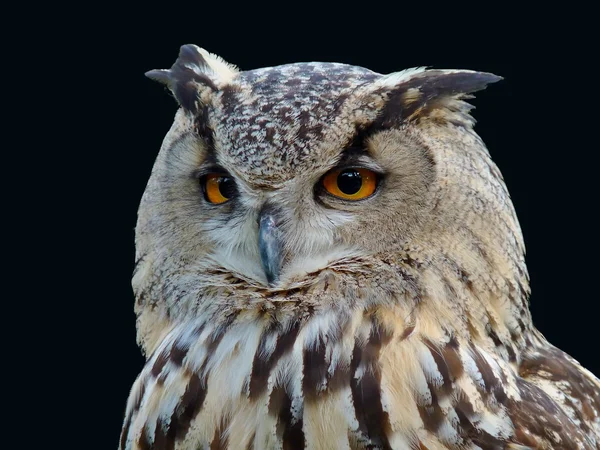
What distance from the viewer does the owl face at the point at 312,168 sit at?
2.86m

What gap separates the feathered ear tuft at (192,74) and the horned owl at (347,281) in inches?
0.7

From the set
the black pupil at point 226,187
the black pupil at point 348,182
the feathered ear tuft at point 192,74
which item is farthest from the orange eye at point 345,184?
the feathered ear tuft at point 192,74

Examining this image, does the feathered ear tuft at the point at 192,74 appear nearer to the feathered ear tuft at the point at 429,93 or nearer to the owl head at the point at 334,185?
the owl head at the point at 334,185

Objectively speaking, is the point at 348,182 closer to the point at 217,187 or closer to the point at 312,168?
the point at 312,168

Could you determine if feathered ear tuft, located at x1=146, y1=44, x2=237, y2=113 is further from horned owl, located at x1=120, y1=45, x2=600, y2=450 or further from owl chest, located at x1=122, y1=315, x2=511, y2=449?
owl chest, located at x1=122, y1=315, x2=511, y2=449

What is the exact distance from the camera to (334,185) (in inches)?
115

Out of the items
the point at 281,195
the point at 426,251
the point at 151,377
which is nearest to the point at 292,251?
the point at 281,195

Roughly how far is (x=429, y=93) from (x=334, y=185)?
0.41 metres

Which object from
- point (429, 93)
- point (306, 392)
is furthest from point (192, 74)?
point (306, 392)

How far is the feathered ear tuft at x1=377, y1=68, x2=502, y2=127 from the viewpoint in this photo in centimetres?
297

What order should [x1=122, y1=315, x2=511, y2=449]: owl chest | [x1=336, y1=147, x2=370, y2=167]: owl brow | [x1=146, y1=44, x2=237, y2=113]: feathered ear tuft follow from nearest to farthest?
[x1=122, y1=315, x2=511, y2=449]: owl chest
[x1=336, y1=147, x2=370, y2=167]: owl brow
[x1=146, y1=44, x2=237, y2=113]: feathered ear tuft

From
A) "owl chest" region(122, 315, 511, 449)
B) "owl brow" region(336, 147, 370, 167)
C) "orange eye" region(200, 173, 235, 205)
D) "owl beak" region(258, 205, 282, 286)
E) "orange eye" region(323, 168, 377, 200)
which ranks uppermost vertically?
"owl brow" region(336, 147, 370, 167)

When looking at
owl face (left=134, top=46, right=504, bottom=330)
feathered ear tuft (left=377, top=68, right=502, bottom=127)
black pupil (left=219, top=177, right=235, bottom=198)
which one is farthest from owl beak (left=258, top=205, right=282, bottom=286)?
feathered ear tuft (left=377, top=68, right=502, bottom=127)

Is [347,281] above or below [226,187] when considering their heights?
below
